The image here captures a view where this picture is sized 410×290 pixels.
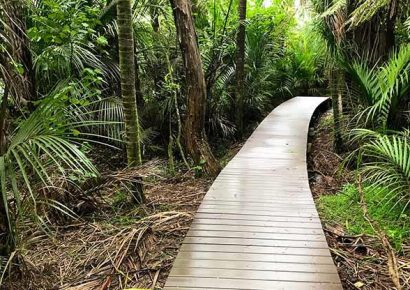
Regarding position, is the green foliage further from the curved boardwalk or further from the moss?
the moss

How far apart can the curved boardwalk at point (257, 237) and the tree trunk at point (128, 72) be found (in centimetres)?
106

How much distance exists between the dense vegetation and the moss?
0.07ft

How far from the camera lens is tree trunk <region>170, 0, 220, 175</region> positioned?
19.4ft

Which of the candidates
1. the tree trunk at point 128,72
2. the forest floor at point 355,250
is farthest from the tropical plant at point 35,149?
the forest floor at point 355,250

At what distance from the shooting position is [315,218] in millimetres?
3725

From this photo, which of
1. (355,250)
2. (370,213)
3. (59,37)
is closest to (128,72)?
(59,37)

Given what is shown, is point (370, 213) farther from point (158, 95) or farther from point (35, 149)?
point (158, 95)

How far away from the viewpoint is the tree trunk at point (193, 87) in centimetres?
591

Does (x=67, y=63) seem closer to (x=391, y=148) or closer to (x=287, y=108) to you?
(x=391, y=148)

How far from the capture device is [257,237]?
337cm

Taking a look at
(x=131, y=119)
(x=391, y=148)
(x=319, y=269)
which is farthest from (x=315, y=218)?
(x=131, y=119)

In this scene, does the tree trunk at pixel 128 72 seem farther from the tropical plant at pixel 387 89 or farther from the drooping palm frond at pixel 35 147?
the tropical plant at pixel 387 89

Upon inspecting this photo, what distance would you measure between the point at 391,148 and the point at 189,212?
2.35 m

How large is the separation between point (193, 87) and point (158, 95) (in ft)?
7.38
